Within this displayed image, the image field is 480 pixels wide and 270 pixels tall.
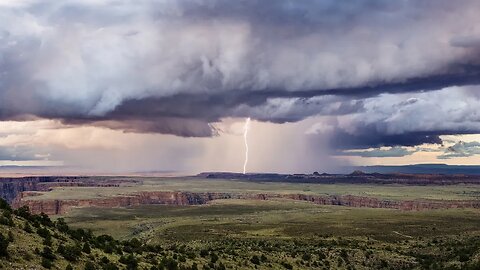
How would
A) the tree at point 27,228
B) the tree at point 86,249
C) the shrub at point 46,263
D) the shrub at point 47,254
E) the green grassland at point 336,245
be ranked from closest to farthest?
the shrub at point 46,263
the shrub at point 47,254
the tree at point 27,228
the tree at point 86,249
the green grassland at point 336,245

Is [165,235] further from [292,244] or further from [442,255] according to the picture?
[442,255]

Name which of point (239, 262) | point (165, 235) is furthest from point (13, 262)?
point (165, 235)

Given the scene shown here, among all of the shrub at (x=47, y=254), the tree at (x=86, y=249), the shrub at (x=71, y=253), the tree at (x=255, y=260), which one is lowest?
the tree at (x=255, y=260)

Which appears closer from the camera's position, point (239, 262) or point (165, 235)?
point (239, 262)

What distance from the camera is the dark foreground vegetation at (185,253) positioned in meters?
38.8

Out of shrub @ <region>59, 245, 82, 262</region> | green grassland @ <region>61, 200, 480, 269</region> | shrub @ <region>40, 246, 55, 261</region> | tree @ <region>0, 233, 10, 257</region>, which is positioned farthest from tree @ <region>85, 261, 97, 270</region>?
green grassland @ <region>61, 200, 480, 269</region>

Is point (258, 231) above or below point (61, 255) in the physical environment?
below

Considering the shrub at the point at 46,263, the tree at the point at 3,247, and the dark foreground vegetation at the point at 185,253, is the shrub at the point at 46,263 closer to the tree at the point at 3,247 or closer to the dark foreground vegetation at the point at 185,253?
the dark foreground vegetation at the point at 185,253

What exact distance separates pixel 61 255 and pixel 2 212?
746 centimetres

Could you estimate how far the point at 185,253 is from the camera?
63.9m

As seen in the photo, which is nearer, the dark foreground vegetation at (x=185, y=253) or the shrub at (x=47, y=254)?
the shrub at (x=47, y=254)

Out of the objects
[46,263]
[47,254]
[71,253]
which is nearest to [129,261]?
[71,253]

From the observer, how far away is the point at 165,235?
12425 cm

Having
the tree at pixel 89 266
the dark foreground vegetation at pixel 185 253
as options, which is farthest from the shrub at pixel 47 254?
the tree at pixel 89 266
